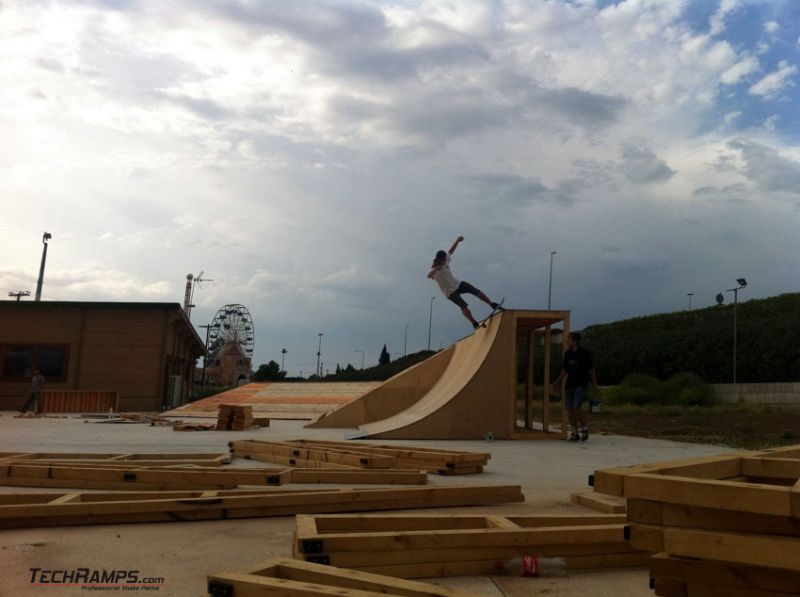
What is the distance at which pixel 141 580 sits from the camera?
2627 millimetres

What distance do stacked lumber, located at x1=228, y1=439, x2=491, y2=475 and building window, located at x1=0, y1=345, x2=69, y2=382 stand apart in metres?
19.4

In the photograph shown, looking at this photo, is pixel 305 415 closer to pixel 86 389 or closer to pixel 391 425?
pixel 391 425

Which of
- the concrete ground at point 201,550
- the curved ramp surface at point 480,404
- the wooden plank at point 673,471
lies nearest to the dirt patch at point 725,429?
the curved ramp surface at point 480,404

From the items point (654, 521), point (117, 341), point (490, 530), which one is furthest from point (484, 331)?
point (117, 341)

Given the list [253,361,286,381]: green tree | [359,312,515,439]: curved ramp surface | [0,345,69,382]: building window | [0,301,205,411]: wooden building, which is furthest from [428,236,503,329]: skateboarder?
[253,361,286,381]: green tree

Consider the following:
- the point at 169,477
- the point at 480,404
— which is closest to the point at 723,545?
the point at 169,477

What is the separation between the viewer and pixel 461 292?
40.4 feet

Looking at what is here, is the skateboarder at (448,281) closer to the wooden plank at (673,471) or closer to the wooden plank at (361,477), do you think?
the wooden plank at (361,477)

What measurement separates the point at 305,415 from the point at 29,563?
1417cm

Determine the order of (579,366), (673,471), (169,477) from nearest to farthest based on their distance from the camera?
(673,471), (169,477), (579,366)

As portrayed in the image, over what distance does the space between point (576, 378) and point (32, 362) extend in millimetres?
21004

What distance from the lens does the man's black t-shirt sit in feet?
32.8

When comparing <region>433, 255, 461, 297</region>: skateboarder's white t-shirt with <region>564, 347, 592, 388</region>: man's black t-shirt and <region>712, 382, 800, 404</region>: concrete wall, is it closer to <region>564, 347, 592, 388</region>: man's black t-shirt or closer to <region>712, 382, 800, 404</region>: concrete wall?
<region>564, 347, 592, 388</region>: man's black t-shirt

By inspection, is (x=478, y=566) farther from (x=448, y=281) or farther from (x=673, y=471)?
(x=448, y=281)
